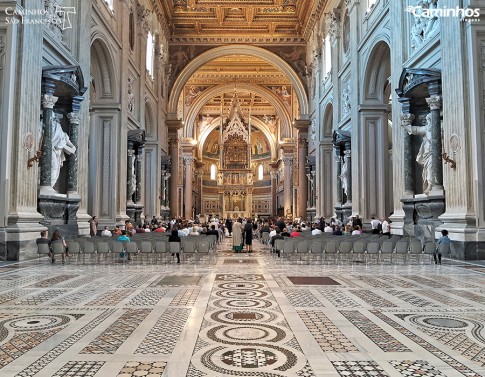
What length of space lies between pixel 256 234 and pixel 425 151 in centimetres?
1275

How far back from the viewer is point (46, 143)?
990 cm

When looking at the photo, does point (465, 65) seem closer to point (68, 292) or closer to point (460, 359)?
point (460, 359)

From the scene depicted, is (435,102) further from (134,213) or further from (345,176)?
(134,213)

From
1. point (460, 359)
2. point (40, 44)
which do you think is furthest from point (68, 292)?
point (40, 44)

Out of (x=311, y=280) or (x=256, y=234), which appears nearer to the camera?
(x=311, y=280)

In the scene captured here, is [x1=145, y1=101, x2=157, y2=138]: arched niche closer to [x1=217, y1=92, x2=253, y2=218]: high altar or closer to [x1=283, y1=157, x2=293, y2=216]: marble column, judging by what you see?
[x1=283, y1=157, x2=293, y2=216]: marble column

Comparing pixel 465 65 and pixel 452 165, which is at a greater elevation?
pixel 465 65

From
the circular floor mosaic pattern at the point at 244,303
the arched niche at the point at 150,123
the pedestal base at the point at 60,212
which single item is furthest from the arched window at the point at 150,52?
the circular floor mosaic pattern at the point at 244,303

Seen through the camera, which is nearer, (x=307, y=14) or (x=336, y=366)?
(x=336, y=366)

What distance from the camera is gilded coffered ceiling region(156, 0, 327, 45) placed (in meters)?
23.2

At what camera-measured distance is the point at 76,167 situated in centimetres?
1139

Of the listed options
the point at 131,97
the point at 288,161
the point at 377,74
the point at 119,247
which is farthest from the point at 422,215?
the point at 288,161

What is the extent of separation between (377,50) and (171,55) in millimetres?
14804

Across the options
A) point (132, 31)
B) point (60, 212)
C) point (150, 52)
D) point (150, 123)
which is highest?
point (150, 52)
